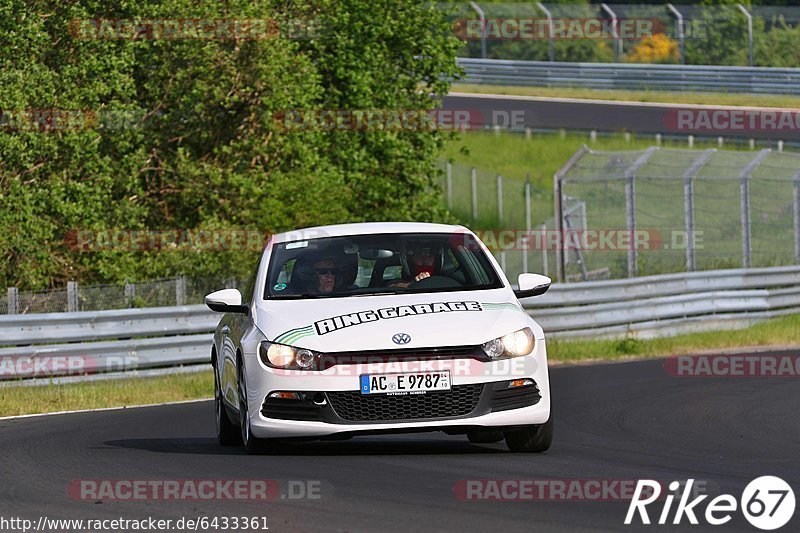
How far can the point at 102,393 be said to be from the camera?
18031 mm

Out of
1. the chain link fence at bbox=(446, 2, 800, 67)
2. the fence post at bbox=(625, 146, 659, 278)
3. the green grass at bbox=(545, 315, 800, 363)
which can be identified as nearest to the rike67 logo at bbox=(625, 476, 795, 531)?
the green grass at bbox=(545, 315, 800, 363)

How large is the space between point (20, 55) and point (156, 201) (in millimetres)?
3609

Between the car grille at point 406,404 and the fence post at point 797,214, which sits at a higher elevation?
the car grille at point 406,404

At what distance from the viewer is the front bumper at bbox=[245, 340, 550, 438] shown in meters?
9.69

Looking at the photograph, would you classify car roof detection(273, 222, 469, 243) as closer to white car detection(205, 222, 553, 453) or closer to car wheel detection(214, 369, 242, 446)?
white car detection(205, 222, 553, 453)

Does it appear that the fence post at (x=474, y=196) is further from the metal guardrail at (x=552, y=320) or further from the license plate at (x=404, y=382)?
the license plate at (x=404, y=382)

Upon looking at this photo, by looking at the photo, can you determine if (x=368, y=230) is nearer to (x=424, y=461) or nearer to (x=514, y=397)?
(x=514, y=397)

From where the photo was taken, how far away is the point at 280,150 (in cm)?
2805

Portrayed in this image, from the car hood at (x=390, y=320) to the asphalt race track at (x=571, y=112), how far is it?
35697 millimetres

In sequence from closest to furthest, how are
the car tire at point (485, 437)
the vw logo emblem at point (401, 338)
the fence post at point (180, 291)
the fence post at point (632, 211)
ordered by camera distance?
the vw logo emblem at point (401, 338) → the car tire at point (485, 437) → the fence post at point (180, 291) → the fence post at point (632, 211)

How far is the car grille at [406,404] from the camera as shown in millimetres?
9695

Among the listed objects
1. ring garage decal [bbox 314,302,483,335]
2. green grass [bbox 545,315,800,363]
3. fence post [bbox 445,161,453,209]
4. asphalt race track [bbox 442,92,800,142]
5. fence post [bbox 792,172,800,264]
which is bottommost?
fence post [bbox 445,161,453,209]

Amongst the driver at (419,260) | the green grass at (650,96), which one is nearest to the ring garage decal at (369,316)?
the driver at (419,260)

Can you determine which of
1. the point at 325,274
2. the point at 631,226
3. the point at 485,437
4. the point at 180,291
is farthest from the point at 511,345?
the point at 631,226
